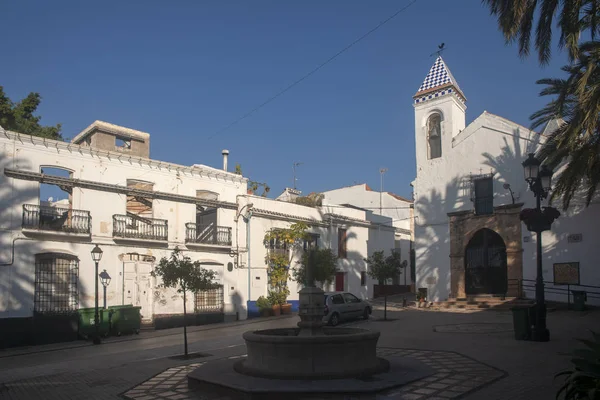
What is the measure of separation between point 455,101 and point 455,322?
13327 millimetres

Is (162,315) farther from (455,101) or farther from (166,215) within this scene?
(455,101)

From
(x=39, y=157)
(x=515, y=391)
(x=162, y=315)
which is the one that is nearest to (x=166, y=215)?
(x=162, y=315)

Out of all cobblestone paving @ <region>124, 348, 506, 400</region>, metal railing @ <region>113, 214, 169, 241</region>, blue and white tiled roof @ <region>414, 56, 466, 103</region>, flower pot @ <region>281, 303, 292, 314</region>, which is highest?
blue and white tiled roof @ <region>414, 56, 466, 103</region>

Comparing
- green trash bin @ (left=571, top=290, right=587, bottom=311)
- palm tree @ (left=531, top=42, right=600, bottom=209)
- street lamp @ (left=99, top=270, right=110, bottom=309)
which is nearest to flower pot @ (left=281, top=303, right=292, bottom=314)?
street lamp @ (left=99, top=270, right=110, bottom=309)

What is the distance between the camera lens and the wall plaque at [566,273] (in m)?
23.1

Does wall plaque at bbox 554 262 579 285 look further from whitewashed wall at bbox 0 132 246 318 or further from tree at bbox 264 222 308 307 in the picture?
whitewashed wall at bbox 0 132 246 318

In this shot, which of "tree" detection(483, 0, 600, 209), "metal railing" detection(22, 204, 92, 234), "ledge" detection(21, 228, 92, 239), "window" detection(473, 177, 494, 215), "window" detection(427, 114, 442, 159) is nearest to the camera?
"tree" detection(483, 0, 600, 209)

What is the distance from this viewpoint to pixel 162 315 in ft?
82.1

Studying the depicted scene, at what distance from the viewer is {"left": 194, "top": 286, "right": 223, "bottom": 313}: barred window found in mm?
26641

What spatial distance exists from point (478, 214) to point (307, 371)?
19707 millimetres

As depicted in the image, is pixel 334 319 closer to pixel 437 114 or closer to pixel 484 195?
pixel 484 195

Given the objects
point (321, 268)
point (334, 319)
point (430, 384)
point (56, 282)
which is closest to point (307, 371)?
point (430, 384)

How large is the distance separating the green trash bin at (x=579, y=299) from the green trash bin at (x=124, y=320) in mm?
18231

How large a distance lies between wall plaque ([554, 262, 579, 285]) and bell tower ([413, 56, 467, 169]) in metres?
7.95
